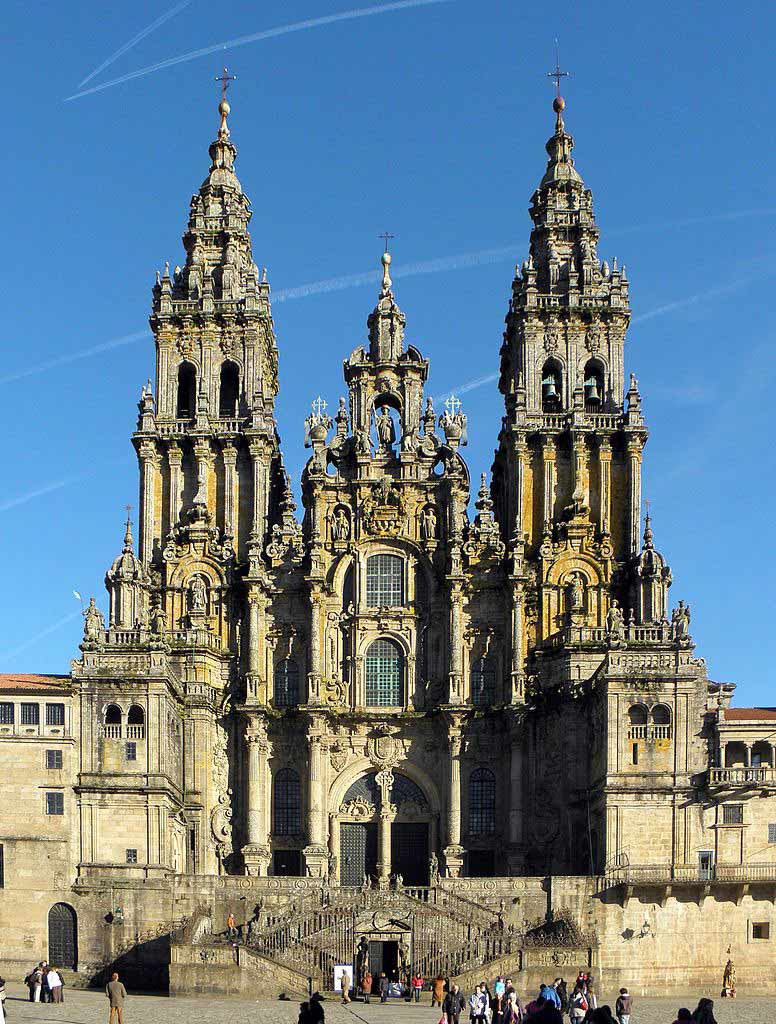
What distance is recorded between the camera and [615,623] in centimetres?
8019

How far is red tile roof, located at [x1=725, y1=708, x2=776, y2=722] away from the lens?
76.8m

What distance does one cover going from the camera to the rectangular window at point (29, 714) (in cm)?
7531

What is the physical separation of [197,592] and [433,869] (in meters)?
17.7

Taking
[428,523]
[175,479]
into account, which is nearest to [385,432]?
[428,523]

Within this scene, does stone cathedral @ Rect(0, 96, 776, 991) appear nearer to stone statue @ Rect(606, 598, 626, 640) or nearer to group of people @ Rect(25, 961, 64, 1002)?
stone statue @ Rect(606, 598, 626, 640)

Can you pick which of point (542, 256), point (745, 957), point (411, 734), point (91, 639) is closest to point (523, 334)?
point (542, 256)

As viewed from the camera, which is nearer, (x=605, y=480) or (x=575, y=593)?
(x=575, y=593)

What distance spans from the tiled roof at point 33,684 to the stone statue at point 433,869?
17902mm

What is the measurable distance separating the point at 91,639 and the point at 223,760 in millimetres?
9773

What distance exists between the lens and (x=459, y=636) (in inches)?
3334

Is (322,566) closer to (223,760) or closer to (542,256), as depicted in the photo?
(223,760)

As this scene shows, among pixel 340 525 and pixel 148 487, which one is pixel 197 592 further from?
pixel 340 525

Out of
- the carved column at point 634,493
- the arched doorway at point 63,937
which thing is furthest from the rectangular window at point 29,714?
the carved column at point 634,493

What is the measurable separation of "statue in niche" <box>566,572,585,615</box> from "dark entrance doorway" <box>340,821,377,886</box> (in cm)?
1423
